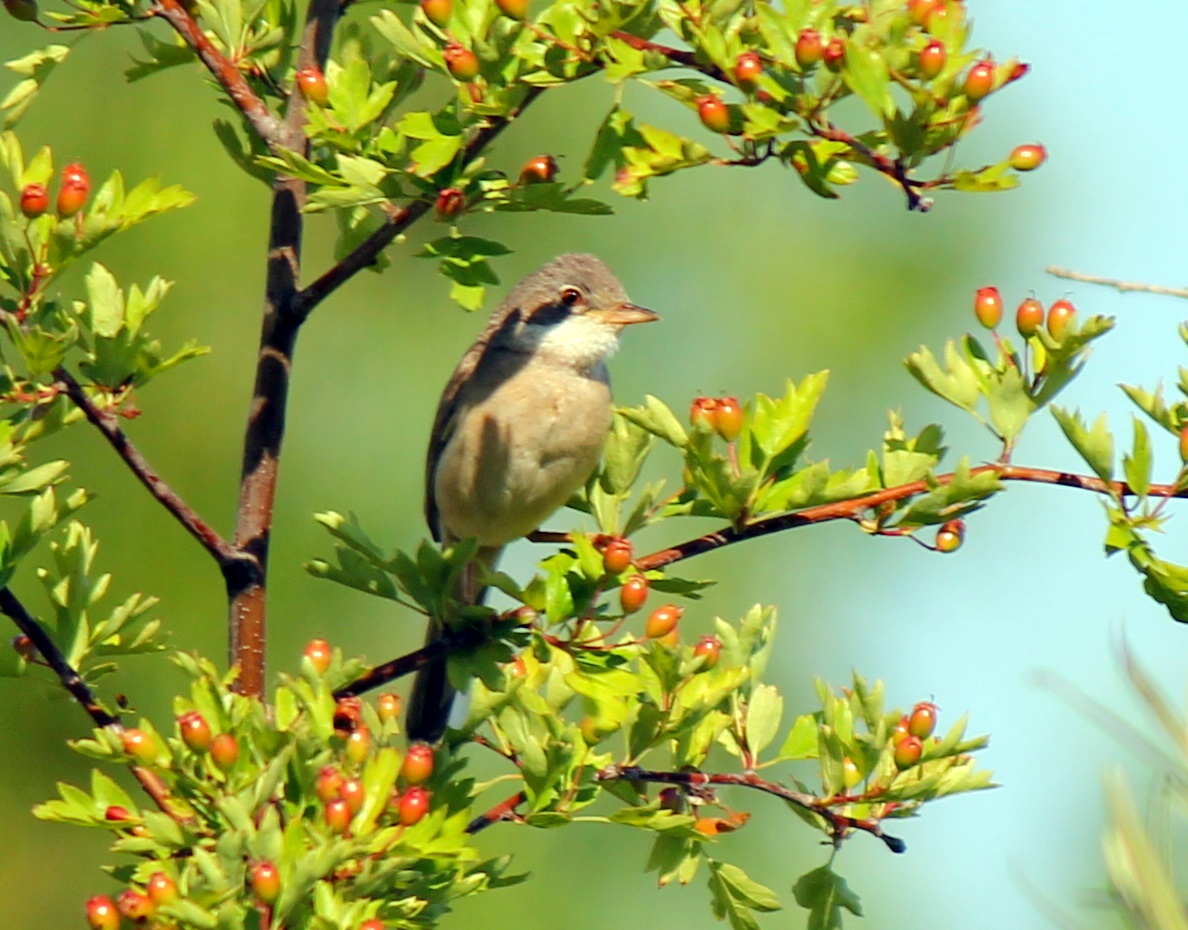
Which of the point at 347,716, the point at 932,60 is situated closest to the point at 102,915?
the point at 347,716

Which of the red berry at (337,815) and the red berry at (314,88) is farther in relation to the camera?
the red berry at (314,88)

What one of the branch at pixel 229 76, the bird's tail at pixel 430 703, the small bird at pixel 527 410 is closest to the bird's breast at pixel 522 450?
the small bird at pixel 527 410

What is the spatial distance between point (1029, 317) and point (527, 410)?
213cm

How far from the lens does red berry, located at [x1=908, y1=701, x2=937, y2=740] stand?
2482 millimetres

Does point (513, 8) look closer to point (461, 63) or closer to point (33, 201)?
point (461, 63)

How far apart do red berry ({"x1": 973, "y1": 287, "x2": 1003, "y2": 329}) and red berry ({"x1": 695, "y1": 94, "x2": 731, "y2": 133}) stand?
20.3 inches

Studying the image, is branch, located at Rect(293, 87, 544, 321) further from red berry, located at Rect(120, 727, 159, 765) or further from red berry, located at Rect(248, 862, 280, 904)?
red berry, located at Rect(248, 862, 280, 904)

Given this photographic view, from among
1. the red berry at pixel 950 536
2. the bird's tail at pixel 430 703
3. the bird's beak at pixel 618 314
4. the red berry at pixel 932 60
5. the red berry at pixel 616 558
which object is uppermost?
the red berry at pixel 932 60

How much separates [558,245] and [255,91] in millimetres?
8652

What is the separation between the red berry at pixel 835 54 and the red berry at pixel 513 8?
17.3 inches

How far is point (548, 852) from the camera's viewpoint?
31.2ft

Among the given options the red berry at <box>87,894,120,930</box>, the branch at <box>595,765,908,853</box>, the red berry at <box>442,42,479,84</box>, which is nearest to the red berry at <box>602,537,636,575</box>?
the branch at <box>595,765,908,853</box>

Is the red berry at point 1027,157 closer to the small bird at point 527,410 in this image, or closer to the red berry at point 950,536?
the red berry at point 950,536

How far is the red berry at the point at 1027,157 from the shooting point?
2.34m
